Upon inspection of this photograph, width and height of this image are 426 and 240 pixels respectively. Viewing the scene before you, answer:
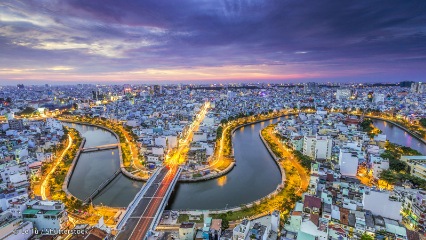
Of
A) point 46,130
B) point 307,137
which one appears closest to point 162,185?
point 307,137

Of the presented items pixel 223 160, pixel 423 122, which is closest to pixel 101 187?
pixel 223 160

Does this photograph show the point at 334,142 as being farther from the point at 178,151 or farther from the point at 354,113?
the point at 354,113

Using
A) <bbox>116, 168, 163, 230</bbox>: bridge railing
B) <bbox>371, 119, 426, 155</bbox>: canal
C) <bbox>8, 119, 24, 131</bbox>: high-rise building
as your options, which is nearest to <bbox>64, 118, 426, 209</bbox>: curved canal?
<bbox>371, 119, 426, 155</bbox>: canal

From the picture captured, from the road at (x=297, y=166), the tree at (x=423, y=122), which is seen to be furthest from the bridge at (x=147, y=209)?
the tree at (x=423, y=122)

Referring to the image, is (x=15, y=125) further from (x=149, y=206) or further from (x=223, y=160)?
(x=149, y=206)

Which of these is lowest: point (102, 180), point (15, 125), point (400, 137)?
point (102, 180)

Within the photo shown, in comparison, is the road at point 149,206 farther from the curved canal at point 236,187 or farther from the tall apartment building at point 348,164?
the tall apartment building at point 348,164

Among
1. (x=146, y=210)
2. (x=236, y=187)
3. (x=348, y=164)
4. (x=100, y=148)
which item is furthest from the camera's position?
(x=100, y=148)
